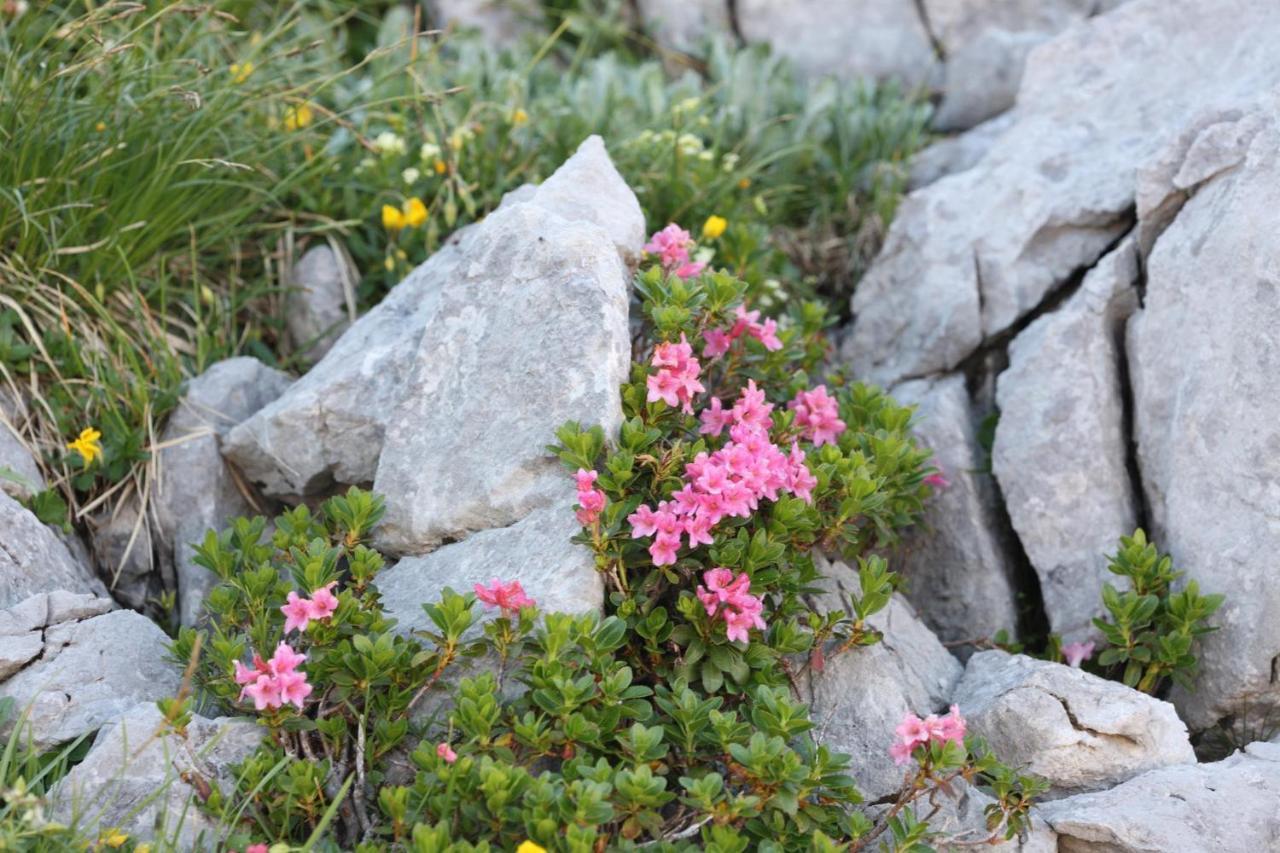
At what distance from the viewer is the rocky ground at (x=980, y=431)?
133 inches

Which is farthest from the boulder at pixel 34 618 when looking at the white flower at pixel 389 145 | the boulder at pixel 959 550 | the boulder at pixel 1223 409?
the boulder at pixel 1223 409

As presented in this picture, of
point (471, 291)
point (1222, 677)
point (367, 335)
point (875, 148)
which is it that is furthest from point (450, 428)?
point (875, 148)

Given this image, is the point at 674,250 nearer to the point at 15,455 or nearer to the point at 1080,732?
the point at 1080,732

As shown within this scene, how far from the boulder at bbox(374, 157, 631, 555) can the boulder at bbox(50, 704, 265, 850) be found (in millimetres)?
775

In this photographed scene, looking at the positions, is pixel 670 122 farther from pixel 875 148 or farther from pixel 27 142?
pixel 27 142

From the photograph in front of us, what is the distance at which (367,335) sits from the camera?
4.14 meters

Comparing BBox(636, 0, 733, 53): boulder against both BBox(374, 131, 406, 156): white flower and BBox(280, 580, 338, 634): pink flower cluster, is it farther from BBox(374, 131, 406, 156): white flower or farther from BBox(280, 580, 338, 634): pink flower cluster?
BBox(280, 580, 338, 634): pink flower cluster

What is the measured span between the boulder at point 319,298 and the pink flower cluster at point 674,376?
69.1 inches

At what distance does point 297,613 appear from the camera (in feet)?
10.2

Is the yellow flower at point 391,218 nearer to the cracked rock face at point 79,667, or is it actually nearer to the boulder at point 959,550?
the cracked rock face at point 79,667

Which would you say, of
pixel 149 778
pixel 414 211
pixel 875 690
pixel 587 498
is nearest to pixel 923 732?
pixel 875 690

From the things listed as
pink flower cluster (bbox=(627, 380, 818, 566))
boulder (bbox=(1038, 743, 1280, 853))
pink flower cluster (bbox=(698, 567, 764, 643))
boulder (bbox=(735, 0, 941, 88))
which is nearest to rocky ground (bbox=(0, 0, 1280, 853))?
boulder (bbox=(1038, 743, 1280, 853))

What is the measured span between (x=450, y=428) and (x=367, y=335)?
2.18 ft

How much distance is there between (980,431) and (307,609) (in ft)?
7.64
